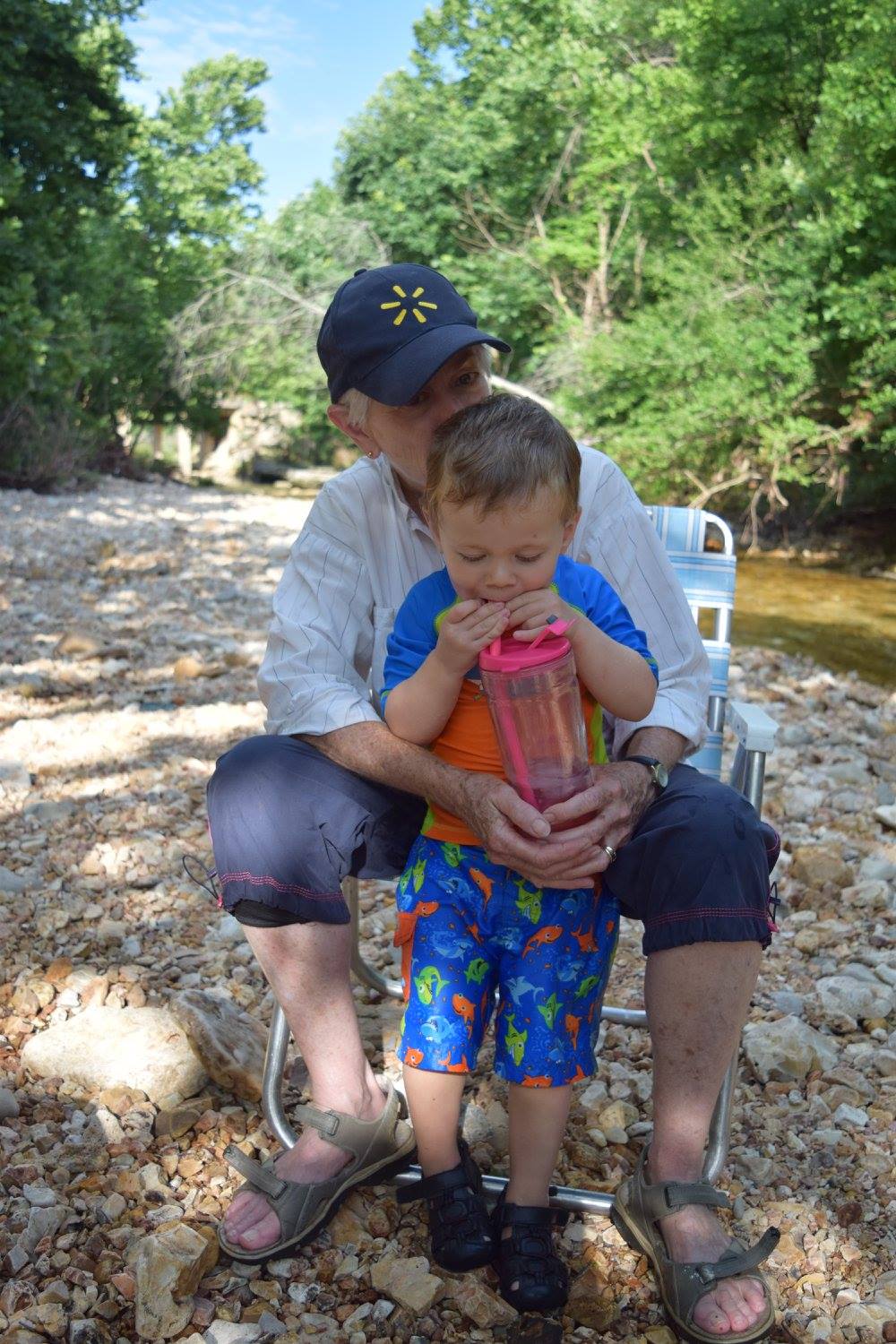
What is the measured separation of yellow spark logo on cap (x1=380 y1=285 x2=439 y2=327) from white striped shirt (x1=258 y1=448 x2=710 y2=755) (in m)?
0.29

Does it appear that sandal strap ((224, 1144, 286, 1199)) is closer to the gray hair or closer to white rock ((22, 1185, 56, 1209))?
white rock ((22, 1185, 56, 1209))

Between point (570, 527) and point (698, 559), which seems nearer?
point (570, 527)

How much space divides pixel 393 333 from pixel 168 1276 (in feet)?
5.15

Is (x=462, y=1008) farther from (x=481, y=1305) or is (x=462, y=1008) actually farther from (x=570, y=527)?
(x=570, y=527)

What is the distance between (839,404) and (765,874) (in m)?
12.1

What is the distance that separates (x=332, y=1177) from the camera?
6.08 ft

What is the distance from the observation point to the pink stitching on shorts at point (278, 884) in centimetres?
179

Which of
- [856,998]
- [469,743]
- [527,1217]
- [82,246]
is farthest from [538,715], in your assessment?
[82,246]

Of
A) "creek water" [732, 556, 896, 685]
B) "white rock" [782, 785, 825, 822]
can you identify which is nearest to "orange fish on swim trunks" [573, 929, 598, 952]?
"white rock" [782, 785, 825, 822]

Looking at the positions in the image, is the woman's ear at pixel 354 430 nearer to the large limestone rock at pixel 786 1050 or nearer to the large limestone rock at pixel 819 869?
the large limestone rock at pixel 786 1050

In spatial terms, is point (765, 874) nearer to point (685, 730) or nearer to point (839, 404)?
point (685, 730)

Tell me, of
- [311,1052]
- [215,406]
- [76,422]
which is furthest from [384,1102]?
[215,406]

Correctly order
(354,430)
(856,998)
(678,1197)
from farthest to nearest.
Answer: (856,998), (354,430), (678,1197)

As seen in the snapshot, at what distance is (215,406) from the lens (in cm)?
2609
